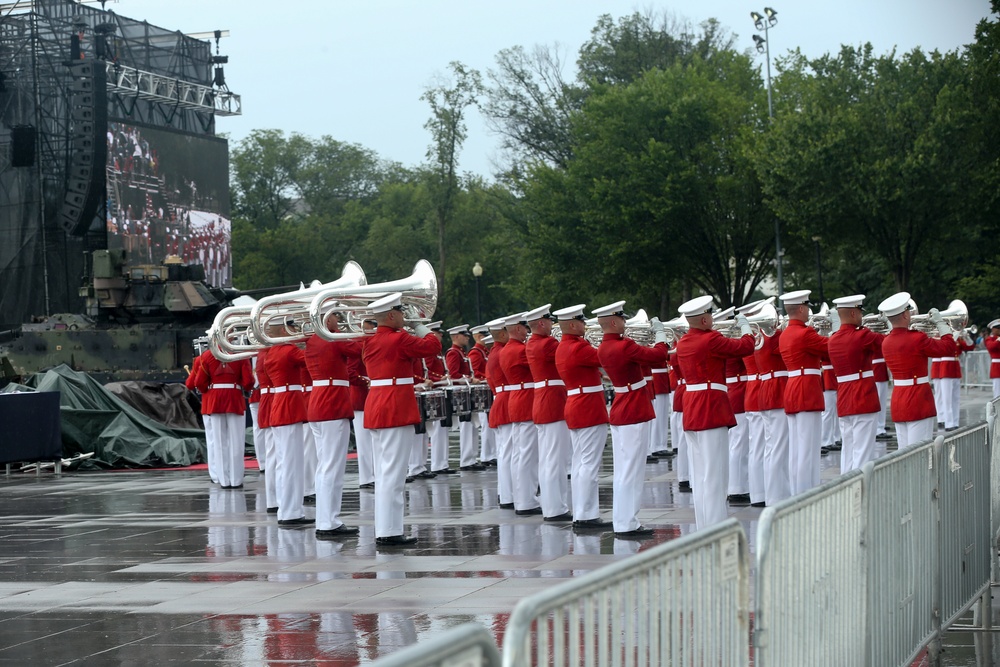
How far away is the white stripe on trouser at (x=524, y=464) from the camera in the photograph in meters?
13.8

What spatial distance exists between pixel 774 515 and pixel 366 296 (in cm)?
809

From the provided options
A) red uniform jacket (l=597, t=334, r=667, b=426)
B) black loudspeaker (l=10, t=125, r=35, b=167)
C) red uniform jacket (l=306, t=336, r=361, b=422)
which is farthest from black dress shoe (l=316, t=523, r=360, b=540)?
Answer: black loudspeaker (l=10, t=125, r=35, b=167)

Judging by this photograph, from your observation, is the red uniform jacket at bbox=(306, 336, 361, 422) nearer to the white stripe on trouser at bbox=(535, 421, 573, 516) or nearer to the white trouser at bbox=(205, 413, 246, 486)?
the white stripe on trouser at bbox=(535, 421, 573, 516)

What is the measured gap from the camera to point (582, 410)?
1201 cm

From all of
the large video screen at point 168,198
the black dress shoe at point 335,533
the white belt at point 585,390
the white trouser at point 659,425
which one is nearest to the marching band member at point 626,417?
the white belt at point 585,390

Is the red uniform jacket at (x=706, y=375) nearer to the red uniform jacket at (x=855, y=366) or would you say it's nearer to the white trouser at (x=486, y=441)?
the red uniform jacket at (x=855, y=366)

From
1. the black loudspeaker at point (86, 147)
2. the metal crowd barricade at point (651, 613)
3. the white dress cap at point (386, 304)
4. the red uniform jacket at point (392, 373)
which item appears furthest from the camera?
the black loudspeaker at point (86, 147)

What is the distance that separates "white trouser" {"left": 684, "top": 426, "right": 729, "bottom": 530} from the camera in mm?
10742

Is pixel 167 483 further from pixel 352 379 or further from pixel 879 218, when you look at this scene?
pixel 879 218

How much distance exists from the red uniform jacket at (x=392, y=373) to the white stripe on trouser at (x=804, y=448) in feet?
13.2

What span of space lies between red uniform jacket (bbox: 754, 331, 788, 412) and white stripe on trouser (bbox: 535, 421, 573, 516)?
2335 mm

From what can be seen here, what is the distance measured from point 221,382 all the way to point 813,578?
14.0 metres

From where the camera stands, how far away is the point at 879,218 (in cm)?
3966

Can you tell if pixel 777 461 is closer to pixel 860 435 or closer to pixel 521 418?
pixel 860 435
